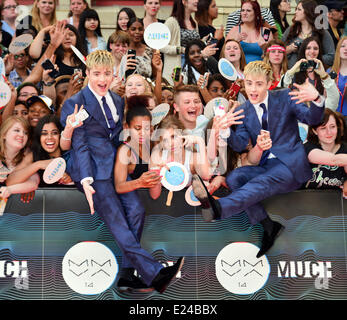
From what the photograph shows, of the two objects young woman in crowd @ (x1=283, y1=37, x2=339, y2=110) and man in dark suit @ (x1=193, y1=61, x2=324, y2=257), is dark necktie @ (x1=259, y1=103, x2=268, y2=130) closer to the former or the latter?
man in dark suit @ (x1=193, y1=61, x2=324, y2=257)

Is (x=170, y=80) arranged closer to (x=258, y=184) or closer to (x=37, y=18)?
(x=258, y=184)

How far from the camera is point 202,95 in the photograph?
838 cm

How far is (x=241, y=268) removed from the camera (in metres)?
8.35

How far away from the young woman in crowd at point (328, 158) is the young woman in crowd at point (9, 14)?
10.3 feet

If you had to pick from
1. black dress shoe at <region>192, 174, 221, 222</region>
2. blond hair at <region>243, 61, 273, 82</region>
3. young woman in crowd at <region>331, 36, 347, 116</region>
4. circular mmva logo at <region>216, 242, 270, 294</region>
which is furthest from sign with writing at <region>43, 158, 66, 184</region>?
young woman in crowd at <region>331, 36, 347, 116</region>

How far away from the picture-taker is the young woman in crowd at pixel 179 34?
8.44 m

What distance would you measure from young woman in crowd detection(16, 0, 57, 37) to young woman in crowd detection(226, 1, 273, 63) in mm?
1783

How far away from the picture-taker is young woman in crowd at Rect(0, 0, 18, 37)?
8.40 m

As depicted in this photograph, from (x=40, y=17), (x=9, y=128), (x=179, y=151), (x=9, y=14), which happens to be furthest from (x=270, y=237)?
(x=9, y=14)

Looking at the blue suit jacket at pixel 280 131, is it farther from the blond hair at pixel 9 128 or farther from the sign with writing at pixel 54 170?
the blond hair at pixel 9 128

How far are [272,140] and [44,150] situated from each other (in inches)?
87.7

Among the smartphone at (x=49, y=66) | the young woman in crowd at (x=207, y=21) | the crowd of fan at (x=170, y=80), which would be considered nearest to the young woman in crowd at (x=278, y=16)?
the crowd of fan at (x=170, y=80)
